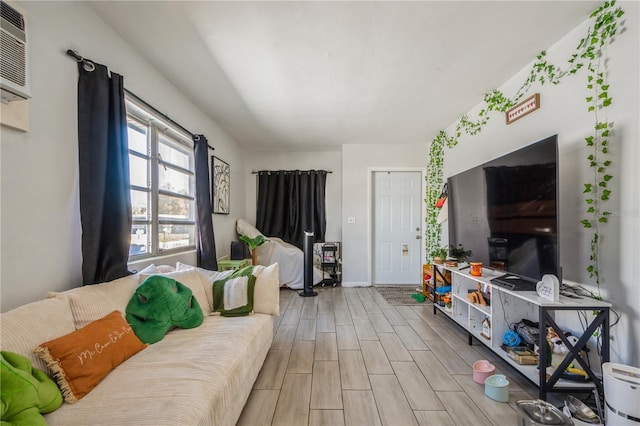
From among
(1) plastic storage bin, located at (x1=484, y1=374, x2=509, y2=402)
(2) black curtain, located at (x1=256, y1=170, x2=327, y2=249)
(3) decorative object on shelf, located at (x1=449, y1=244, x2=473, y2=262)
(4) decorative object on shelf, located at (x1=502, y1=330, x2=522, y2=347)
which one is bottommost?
(1) plastic storage bin, located at (x1=484, y1=374, x2=509, y2=402)

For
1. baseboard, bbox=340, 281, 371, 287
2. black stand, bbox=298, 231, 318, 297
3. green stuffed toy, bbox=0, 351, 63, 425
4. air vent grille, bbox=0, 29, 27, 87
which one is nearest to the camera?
green stuffed toy, bbox=0, 351, 63, 425

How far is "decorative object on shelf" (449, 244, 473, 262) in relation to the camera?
270cm

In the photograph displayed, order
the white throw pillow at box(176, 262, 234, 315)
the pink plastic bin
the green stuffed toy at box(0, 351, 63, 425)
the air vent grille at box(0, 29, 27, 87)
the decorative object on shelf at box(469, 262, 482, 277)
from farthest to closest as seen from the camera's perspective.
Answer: the decorative object on shelf at box(469, 262, 482, 277) → the white throw pillow at box(176, 262, 234, 315) → the pink plastic bin → the air vent grille at box(0, 29, 27, 87) → the green stuffed toy at box(0, 351, 63, 425)

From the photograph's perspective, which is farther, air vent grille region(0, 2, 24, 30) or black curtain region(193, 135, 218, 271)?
black curtain region(193, 135, 218, 271)

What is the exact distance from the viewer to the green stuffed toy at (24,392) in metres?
0.83

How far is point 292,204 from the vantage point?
15.9 feet

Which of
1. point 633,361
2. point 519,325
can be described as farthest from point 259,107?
point 633,361

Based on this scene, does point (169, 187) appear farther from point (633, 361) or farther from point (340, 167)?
point (633, 361)

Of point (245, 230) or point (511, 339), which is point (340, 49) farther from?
point (245, 230)

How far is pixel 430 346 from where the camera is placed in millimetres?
2373

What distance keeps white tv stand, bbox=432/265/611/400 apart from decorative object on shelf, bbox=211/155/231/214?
2.92m

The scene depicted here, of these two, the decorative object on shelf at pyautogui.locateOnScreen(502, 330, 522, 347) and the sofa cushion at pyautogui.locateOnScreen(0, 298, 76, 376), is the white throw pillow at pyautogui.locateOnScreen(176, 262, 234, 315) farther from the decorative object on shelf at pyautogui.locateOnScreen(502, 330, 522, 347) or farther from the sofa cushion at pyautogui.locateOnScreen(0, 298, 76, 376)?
the decorative object on shelf at pyautogui.locateOnScreen(502, 330, 522, 347)

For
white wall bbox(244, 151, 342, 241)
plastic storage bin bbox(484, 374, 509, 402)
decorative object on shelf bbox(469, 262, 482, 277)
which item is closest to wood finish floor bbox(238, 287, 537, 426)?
plastic storage bin bbox(484, 374, 509, 402)

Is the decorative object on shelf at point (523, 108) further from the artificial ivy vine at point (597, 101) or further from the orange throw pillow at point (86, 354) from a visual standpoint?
the orange throw pillow at point (86, 354)
